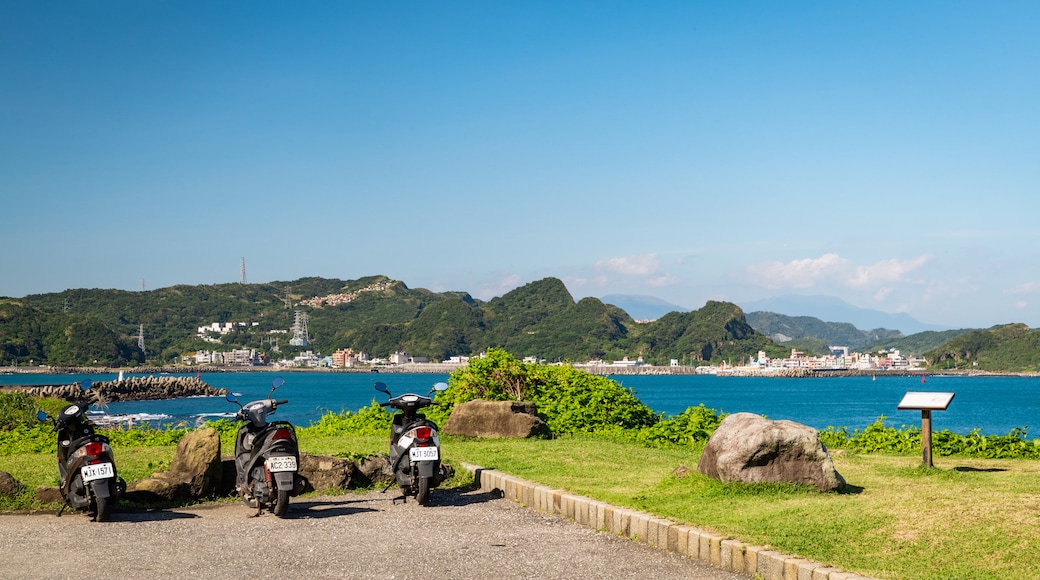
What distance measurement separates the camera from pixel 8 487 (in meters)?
9.42

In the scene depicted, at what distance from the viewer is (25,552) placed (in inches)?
292

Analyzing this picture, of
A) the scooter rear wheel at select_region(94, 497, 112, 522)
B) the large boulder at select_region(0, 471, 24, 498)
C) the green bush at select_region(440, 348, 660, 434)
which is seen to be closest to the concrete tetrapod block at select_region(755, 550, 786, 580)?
the scooter rear wheel at select_region(94, 497, 112, 522)

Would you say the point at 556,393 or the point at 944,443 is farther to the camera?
the point at 556,393

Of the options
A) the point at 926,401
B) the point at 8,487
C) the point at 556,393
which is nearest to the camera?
the point at 8,487

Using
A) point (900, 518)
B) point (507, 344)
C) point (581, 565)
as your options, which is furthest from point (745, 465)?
point (507, 344)

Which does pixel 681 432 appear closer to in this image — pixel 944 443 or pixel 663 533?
pixel 944 443

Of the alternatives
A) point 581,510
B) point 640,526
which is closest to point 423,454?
point 581,510

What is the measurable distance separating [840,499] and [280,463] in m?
5.34

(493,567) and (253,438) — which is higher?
(253,438)

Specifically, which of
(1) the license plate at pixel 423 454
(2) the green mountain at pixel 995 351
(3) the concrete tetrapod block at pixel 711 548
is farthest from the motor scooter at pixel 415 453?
(2) the green mountain at pixel 995 351

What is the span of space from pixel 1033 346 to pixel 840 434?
191 m

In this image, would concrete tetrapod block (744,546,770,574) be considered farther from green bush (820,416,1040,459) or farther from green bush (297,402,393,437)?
green bush (297,402,393,437)

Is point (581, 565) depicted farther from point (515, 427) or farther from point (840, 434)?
point (840, 434)

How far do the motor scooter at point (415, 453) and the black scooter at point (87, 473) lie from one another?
9.02 feet
